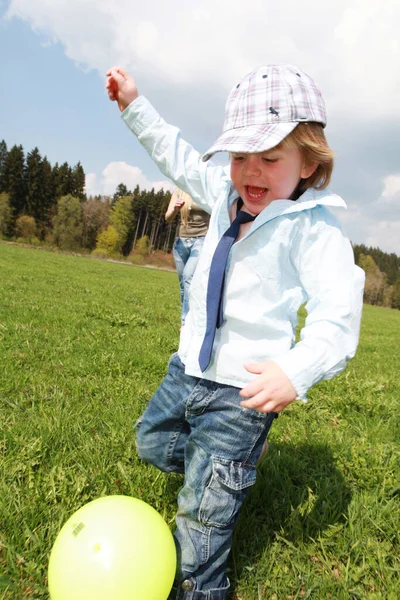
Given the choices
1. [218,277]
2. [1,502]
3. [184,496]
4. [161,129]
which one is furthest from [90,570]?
[161,129]

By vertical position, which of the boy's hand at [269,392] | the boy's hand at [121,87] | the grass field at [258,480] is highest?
the boy's hand at [121,87]

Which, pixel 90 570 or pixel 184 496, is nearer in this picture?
pixel 90 570

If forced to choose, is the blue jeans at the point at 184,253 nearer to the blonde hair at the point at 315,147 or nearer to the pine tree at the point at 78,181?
the blonde hair at the point at 315,147

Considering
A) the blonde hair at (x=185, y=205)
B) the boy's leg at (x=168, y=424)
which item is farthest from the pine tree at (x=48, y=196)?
the boy's leg at (x=168, y=424)

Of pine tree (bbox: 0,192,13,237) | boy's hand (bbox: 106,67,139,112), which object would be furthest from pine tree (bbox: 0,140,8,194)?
boy's hand (bbox: 106,67,139,112)

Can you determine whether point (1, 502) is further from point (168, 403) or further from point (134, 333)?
point (134, 333)

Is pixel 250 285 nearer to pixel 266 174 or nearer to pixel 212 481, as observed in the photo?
pixel 266 174

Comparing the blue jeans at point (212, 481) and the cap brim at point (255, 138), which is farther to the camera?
the blue jeans at point (212, 481)

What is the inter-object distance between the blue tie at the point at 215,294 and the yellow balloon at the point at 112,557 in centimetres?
72

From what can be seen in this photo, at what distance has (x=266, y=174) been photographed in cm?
209

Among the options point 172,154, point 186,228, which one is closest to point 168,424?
point 172,154

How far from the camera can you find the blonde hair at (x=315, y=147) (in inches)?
81.9

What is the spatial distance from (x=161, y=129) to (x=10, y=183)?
7455cm

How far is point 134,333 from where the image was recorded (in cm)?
672
